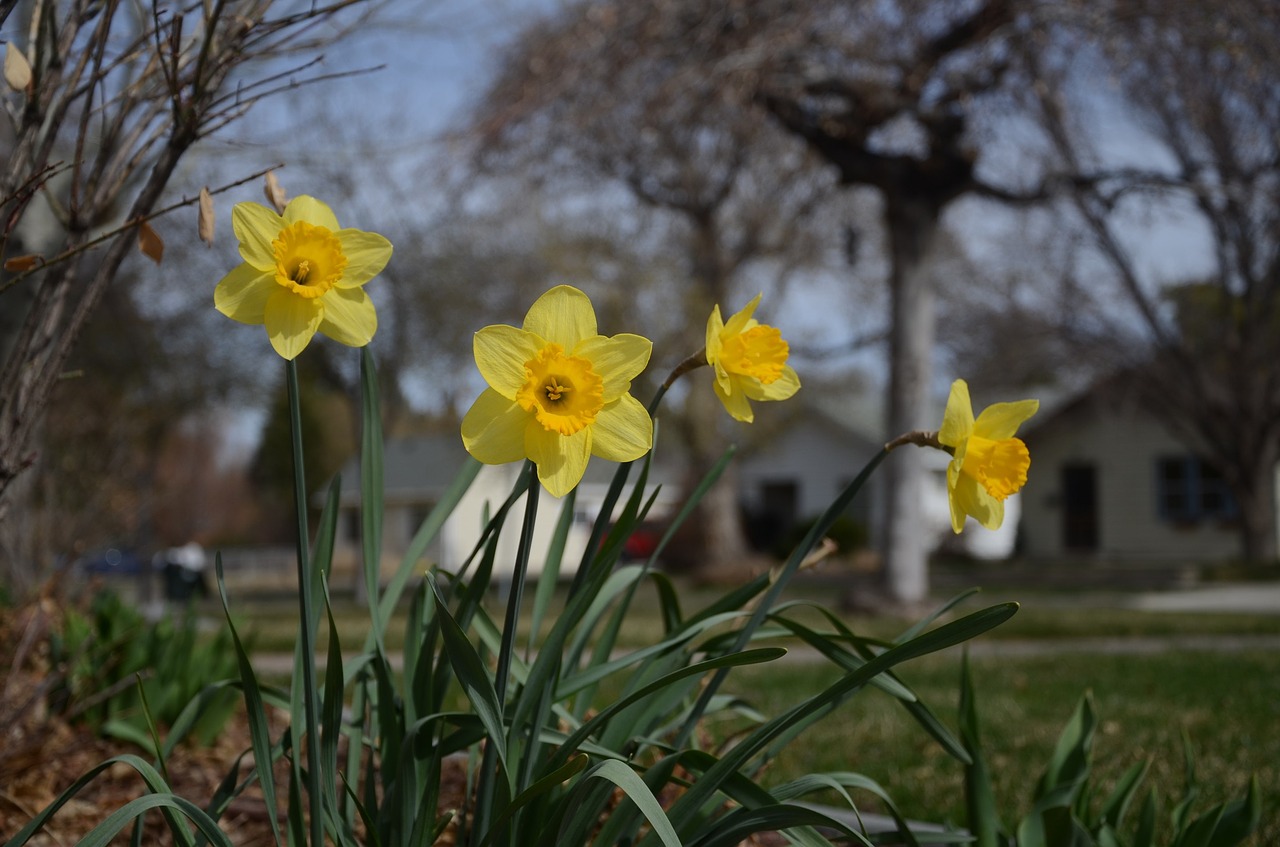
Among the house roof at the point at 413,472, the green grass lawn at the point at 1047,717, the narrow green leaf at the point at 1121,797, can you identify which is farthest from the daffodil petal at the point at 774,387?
the house roof at the point at 413,472

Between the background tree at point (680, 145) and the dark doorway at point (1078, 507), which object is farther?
the dark doorway at point (1078, 507)

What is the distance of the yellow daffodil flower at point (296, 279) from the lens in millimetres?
1545

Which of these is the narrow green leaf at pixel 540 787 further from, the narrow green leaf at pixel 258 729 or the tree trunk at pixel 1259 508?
the tree trunk at pixel 1259 508

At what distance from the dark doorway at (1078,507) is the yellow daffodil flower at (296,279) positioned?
24.2m

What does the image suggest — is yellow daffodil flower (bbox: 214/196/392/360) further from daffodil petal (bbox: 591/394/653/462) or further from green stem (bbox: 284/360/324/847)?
daffodil petal (bbox: 591/394/653/462)

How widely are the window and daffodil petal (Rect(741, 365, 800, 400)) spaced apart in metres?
22.3

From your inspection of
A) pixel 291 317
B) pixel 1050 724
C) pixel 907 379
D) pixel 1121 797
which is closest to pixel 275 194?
pixel 291 317

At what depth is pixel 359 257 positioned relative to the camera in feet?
5.31

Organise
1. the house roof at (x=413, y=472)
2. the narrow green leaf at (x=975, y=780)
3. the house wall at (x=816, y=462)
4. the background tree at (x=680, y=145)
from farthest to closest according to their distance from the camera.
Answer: the house roof at (x=413, y=472)
the house wall at (x=816, y=462)
the background tree at (x=680, y=145)
the narrow green leaf at (x=975, y=780)

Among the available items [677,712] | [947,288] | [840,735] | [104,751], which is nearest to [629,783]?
[677,712]

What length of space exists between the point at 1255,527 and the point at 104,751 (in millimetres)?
17797

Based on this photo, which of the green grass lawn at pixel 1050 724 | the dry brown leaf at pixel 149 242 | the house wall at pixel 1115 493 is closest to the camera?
the dry brown leaf at pixel 149 242

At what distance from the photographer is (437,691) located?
1.95 metres

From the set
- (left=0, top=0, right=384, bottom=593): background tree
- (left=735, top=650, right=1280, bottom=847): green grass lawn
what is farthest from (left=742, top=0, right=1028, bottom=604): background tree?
(left=0, top=0, right=384, bottom=593): background tree
